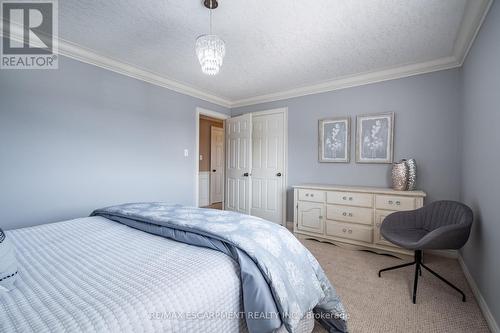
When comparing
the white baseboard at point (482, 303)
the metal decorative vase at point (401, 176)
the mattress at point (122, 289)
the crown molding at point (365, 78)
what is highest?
the crown molding at point (365, 78)

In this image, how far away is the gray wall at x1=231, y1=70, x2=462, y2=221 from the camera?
2.63 metres

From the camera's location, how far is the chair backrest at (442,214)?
189 centimetres

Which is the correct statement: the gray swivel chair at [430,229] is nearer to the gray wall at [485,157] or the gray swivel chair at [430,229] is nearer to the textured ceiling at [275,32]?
the gray wall at [485,157]

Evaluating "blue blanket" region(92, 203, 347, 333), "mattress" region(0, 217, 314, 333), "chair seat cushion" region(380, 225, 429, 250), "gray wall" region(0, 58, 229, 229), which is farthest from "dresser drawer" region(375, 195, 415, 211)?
"gray wall" region(0, 58, 229, 229)

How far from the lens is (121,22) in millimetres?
2002

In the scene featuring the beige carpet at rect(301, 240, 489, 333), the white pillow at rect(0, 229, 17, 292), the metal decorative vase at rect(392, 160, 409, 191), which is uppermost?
the metal decorative vase at rect(392, 160, 409, 191)

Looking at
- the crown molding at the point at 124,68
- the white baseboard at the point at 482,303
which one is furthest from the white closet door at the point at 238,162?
the white baseboard at the point at 482,303

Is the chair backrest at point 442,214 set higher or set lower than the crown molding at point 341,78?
lower

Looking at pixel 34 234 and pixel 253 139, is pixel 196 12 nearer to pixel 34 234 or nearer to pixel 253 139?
pixel 34 234

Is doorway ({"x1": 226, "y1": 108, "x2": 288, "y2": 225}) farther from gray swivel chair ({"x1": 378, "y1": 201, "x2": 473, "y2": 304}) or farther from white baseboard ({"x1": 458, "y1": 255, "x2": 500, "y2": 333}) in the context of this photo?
white baseboard ({"x1": 458, "y1": 255, "x2": 500, "y2": 333})

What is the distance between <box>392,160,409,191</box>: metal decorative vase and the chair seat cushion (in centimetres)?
65

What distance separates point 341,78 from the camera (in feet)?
10.5

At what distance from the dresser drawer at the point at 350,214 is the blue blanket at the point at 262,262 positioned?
1646mm

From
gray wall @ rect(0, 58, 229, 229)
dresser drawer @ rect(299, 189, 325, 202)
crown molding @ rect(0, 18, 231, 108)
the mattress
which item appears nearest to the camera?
the mattress
